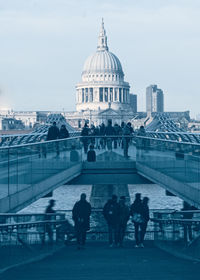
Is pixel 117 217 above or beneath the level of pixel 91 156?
beneath

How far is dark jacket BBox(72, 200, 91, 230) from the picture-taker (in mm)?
14500

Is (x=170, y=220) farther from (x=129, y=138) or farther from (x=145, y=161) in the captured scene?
(x=129, y=138)

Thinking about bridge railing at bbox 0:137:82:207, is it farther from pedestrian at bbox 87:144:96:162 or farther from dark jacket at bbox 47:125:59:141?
pedestrian at bbox 87:144:96:162

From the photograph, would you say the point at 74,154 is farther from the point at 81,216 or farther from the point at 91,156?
the point at 81,216

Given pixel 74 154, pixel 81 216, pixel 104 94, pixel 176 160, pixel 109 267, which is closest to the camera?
pixel 109 267

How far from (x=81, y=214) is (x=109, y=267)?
3.38 m

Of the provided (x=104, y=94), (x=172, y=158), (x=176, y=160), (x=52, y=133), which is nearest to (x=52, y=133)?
(x=52, y=133)

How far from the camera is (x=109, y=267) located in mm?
11227

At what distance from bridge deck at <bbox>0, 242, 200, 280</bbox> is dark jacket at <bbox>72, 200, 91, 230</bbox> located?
0.88 metres

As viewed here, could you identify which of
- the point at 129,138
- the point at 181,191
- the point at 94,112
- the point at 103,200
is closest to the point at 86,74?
the point at 94,112

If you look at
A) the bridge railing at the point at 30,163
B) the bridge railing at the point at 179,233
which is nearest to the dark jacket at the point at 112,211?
the bridge railing at the point at 179,233

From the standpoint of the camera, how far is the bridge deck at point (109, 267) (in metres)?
10.3

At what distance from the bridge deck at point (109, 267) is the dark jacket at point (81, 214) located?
2.89 feet

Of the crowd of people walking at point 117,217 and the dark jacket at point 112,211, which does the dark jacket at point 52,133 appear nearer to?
the crowd of people walking at point 117,217
